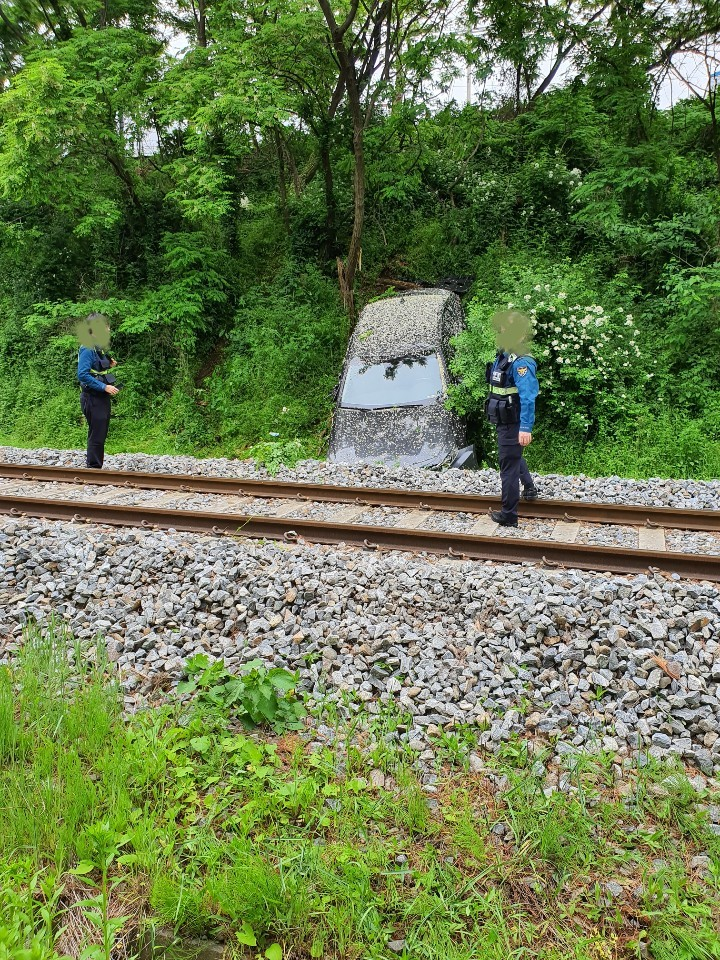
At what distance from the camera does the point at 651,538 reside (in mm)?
6000

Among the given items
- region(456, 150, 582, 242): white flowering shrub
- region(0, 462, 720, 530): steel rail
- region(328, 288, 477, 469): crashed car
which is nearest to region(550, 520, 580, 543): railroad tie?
region(0, 462, 720, 530): steel rail

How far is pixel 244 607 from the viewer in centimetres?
448

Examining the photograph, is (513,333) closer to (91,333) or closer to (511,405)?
(511,405)

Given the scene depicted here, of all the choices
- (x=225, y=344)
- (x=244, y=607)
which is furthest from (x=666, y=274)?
(x=244, y=607)

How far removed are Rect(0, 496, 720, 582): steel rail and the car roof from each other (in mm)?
4861

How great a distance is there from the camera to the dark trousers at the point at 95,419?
888 centimetres

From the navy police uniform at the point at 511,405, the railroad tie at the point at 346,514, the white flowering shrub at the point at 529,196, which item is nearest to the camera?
the navy police uniform at the point at 511,405

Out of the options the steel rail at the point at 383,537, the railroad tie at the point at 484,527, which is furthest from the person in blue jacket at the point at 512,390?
the steel rail at the point at 383,537

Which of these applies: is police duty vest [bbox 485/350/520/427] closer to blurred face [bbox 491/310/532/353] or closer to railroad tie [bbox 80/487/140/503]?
blurred face [bbox 491/310/532/353]

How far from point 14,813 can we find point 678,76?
15539 mm

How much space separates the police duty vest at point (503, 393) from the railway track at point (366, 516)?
1120 mm

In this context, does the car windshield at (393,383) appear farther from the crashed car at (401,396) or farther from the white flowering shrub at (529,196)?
the white flowering shrub at (529,196)

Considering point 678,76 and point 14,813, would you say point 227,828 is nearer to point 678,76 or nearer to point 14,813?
point 14,813

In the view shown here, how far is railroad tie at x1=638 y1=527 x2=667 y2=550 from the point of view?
18.9 feet
